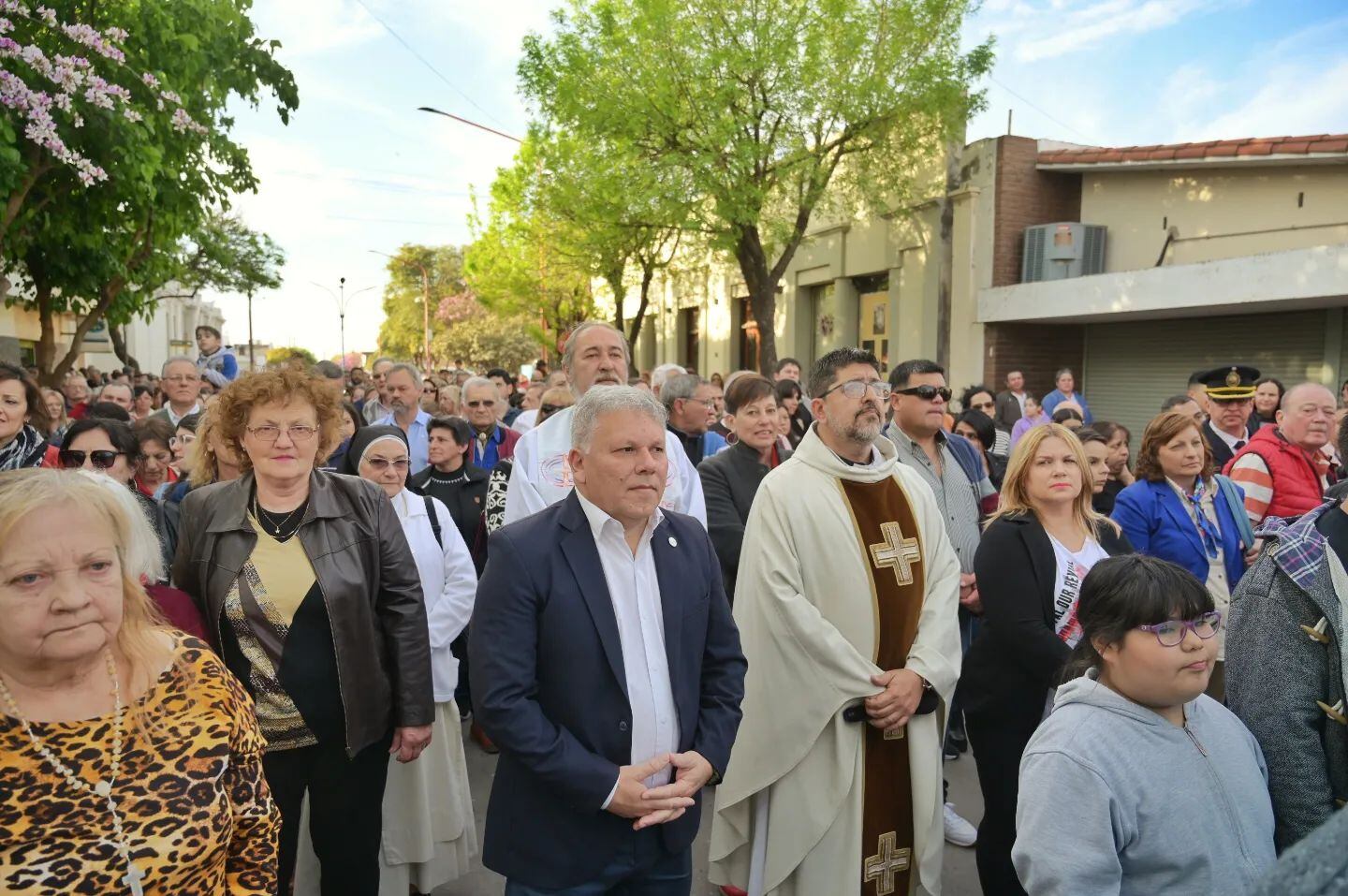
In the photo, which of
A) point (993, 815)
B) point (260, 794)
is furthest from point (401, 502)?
point (993, 815)

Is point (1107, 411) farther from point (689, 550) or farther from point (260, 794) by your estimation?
point (260, 794)

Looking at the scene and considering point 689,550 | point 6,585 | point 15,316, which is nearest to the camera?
point 6,585

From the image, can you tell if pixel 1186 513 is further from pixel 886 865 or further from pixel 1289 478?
pixel 886 865

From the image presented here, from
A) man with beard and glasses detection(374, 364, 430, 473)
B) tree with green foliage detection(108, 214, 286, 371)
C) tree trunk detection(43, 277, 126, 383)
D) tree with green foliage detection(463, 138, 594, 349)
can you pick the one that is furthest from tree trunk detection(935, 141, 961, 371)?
tree with green foliage detection(108, 214, 286, 371)

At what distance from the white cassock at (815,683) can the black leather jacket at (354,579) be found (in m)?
1.26

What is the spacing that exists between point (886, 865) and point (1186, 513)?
7.58ft

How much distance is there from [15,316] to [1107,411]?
1226 inches

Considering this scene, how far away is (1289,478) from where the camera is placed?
496 cm

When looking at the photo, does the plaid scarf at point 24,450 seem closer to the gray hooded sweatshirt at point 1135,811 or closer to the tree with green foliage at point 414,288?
the gray hooded sweatshirt at point 1135,811

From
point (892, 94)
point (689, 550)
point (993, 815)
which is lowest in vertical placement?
point (993, 815)

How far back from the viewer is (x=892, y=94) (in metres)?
16.4

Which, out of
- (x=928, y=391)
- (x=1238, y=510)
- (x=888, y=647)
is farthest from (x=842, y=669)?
(x=1238, y=510)

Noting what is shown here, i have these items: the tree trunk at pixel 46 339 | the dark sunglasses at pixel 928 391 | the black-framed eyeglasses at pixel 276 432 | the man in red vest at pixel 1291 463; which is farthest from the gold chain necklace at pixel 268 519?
the tree trunk at pixel 46 339

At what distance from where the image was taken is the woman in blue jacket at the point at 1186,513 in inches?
170
